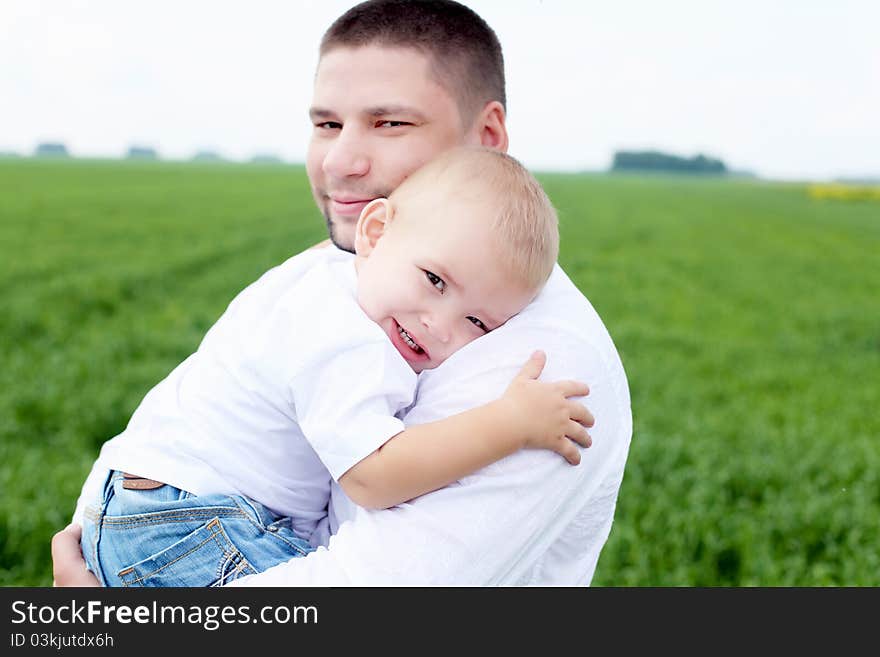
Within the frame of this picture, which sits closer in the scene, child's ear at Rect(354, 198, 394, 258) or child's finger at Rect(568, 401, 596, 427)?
child's finger at Rect(568, 401, 596, 427)

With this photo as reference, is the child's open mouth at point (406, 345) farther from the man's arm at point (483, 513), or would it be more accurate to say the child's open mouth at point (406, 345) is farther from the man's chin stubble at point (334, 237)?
the man's chin stubble at point (334, 237)

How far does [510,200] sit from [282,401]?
51cm

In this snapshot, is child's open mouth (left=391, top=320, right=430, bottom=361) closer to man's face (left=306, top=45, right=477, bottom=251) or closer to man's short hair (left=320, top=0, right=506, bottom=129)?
man's face (left=306, top=45, right=477, bottom=251)

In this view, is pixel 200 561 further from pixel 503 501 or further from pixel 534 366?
pixel 534 366

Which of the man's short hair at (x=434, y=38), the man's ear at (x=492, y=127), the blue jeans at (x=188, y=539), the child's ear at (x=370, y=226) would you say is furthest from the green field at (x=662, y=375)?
the blue jeans at (x=188, y=539)

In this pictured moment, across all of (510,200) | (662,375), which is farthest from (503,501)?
(662,375)

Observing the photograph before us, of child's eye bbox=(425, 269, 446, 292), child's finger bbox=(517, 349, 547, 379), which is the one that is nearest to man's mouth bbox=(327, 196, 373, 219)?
child's eye bbox=(425, 269, 446, 292)

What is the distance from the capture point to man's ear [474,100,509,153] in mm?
2021

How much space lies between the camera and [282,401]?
5.32 feet

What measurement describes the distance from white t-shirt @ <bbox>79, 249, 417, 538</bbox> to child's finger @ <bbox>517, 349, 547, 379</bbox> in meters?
0.19

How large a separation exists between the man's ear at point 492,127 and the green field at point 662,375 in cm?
30

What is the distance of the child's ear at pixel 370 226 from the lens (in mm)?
1755
